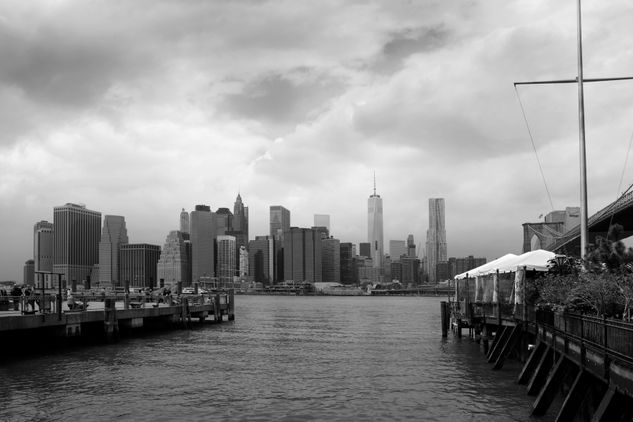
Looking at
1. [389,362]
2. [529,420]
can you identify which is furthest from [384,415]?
[389,362]

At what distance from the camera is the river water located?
1964 cm

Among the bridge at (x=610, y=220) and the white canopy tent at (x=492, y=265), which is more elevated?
the bridge at (x=610, y=220)

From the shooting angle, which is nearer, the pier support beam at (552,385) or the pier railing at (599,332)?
the pier railing at (599,332)

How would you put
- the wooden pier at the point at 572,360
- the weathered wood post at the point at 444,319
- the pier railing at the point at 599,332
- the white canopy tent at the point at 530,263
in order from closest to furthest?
the pier railing at the point at 599,332, the wooden pier at the point at 572,360, the white canopy tent at the point at 530,263, the weathered wood post at the point at 444,319

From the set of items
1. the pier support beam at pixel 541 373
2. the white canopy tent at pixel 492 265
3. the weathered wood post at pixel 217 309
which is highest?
the white canopy tent at pixel 492 265

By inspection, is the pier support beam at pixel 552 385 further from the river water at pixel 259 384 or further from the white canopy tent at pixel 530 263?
the white canopy tent at pixel 530 263

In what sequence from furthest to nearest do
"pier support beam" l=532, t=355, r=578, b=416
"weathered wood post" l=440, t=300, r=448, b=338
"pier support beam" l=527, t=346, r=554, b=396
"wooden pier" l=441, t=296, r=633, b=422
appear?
1. "weathered wood post" l=440, t=300, r=448, b=338
2. "pier support beam" l=527, t=346, r=554, b=396
3. "pier support beam" l=532, t=355, r=578, b=416
4. "wooden pier" l=441, t=296, r=633, b=422

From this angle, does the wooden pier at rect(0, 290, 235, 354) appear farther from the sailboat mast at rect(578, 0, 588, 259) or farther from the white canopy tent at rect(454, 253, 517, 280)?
the sailboat mast at rect(578, 0, 588, 259)

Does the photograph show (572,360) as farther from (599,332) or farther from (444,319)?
(444,319)

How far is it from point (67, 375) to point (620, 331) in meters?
21.9

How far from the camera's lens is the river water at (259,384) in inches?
773

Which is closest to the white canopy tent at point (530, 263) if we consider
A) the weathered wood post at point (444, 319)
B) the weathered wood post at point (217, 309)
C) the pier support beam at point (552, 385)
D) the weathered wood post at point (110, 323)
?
the pier support beam at point (552, 385)

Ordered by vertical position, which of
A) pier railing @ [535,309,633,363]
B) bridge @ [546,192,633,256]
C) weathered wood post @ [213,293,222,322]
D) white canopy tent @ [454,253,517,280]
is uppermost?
bridge @ [546,192,633,256]

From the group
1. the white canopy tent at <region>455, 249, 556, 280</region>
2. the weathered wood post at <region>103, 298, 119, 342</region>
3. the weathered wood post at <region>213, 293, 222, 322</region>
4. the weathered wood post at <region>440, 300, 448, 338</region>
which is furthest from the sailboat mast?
the weathered wood post at <region>213, 293, 222, 322</region>
